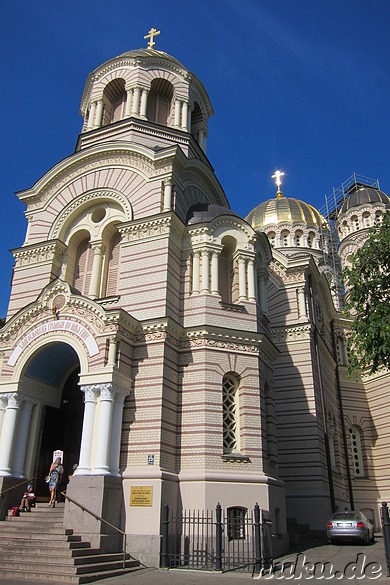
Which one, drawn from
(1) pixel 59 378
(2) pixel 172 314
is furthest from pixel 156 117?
(1) pixel 59 378

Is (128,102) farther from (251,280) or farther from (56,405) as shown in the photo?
(56,405)

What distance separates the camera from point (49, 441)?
18.1 m

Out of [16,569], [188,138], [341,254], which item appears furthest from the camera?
[341,254]

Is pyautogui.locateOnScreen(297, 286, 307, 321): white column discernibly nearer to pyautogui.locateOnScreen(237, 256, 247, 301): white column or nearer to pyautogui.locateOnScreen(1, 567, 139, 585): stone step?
pyautogui.locateOnScreen(237, 256, 247, 301): white column

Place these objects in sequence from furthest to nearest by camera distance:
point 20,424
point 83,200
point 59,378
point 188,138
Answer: point 188,138 < point 83,200 < point 59,378 < point 20,424

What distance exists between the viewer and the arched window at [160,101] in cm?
2614

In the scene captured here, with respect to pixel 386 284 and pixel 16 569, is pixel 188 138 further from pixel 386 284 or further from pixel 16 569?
pixel 16 569

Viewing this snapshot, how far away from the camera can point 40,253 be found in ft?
69.2

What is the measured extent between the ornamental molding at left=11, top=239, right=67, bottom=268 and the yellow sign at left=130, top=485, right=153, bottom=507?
32.9 feet

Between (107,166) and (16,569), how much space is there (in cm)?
1538

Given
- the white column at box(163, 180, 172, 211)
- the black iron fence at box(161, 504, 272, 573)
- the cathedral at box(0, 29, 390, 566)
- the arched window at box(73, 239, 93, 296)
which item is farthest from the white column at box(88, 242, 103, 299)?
the black iron fence at box(161, 504, 272, 573)

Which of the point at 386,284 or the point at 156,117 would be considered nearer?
the point at 386,284

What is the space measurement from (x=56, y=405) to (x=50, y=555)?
277 inches

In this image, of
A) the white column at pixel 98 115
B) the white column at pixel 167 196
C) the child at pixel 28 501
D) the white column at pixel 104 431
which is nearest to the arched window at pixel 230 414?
the white column at pixel 104 431
